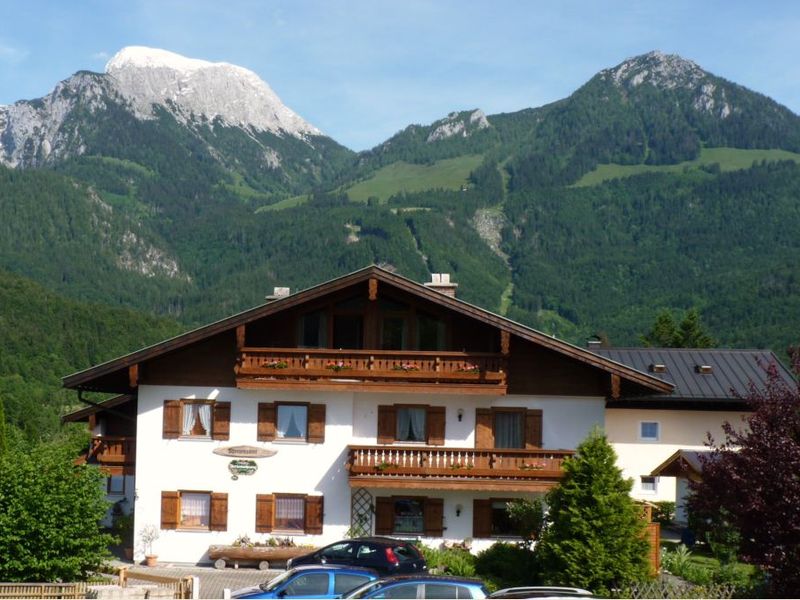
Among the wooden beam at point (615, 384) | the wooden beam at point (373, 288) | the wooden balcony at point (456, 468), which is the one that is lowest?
the wooden balcony at point (456, 468)

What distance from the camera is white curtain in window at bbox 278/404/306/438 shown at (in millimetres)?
31547

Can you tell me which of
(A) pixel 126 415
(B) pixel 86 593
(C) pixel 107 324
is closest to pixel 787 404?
(B) pixel 86 593

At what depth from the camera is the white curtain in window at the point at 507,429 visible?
31.4 meters

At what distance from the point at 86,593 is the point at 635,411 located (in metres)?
23.5

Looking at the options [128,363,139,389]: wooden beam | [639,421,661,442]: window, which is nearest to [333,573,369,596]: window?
[128,363,139,389]: wooden beam

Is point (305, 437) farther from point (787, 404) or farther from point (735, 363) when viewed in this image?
point (735, 363)

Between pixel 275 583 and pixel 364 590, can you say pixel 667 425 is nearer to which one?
pixel 275 583

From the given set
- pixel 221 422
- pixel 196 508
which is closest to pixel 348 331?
pixel 221 422

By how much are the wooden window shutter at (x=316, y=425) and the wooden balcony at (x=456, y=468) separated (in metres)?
1.57

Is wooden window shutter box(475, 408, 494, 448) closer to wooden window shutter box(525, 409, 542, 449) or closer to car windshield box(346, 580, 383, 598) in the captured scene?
wooden window shutter box(525, 409, 542, 449)

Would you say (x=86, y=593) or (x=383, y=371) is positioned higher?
(x=383, y=371)

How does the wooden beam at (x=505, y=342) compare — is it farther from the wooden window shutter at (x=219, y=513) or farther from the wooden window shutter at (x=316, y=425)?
the wooden window shutter at (x=219, y=513)

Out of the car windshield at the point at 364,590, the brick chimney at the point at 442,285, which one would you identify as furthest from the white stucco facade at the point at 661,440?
the car windshield at the point at 364,590

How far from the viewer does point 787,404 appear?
20.2m
